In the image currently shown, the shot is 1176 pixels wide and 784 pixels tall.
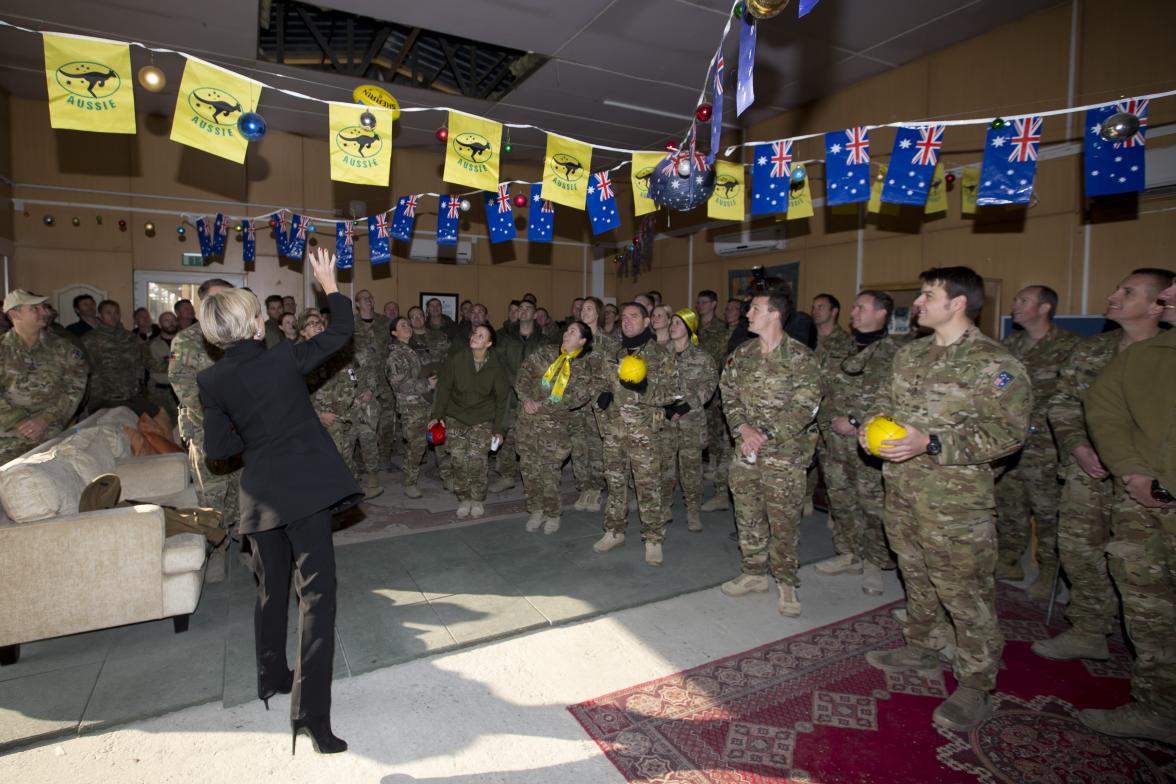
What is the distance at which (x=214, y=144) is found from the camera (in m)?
3.67

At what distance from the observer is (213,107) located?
12.1ft

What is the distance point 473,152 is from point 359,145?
2.98 ft

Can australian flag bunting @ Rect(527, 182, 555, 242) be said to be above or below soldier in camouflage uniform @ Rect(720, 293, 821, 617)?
above

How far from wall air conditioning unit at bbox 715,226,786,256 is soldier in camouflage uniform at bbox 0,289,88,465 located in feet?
28.6

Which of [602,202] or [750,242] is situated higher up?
[750,242]

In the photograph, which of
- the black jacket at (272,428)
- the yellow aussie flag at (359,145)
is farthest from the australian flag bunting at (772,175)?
the black jacket at (272,428)

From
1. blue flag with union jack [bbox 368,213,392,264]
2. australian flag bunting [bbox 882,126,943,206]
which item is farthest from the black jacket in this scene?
blue flag with union jack [bbox 368,213,392,264]

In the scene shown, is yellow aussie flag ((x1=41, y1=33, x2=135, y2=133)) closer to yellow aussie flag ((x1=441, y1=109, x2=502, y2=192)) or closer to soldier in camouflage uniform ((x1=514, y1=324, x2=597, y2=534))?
yellow aussie flag ((x1=441, y1=109, x2=502, y2=192))

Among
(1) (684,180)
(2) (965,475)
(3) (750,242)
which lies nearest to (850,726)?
(2) (965,475)

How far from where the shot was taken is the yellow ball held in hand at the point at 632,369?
414cm

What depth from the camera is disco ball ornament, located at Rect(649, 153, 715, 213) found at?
3.85 metres

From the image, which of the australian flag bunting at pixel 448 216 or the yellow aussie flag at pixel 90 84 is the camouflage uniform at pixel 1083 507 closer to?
the yellow aussie flag at pixel 90 84

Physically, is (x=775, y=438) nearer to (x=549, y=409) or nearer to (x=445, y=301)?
(x=549, y=409)

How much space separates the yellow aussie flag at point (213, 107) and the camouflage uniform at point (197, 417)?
3.95 feet
